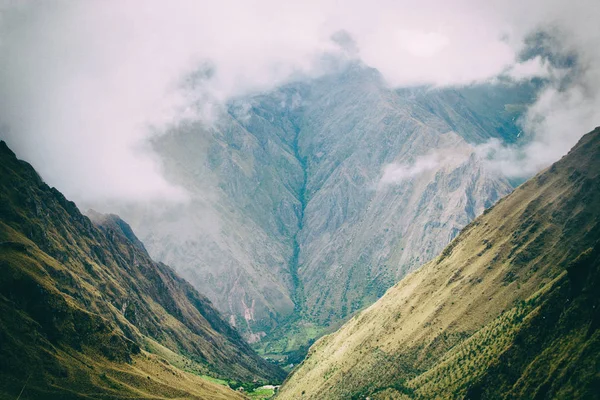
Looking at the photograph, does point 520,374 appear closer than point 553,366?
No

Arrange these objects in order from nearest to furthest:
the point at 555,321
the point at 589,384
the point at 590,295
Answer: the point at 589,384 < the point at 590,295 < the point at 555,321

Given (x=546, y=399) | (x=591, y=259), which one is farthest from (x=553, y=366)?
(x=591, y=259)

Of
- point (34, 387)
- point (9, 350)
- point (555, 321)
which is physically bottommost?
point (555, 321)

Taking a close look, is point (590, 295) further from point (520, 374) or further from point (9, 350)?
point (9, 350)

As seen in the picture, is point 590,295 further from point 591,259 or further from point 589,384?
point 589,384

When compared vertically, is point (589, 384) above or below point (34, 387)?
below

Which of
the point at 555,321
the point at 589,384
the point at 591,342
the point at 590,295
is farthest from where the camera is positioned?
the point at 555,321

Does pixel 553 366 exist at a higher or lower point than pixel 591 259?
lower

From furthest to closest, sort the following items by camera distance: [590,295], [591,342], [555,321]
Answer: [555,321] → [590,295] → [591,342]

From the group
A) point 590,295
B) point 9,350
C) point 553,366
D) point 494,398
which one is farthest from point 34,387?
point 590,295

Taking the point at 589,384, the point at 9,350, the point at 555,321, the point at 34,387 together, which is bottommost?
the point at 589,384
